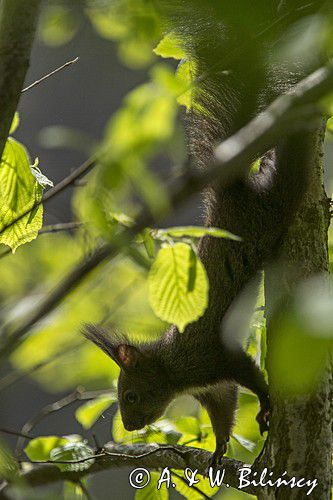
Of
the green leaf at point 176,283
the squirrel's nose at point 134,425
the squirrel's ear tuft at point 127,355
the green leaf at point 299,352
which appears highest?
the green leaf at point 299,352

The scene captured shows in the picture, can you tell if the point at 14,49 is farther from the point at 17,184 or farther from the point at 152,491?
the point at 152,491

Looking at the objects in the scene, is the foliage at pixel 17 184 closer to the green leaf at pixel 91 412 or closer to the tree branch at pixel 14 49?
the tree branch at pixel 14 49

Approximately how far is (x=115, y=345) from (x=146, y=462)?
0.68 meters

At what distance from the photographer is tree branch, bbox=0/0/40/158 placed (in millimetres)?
620

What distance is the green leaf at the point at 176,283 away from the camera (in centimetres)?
95

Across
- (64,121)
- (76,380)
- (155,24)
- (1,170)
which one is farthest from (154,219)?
(64,121)

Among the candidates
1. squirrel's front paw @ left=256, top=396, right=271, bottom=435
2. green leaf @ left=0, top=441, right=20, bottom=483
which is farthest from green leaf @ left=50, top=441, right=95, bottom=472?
green leaf @ left=0, top=441, right=20, bottom=483

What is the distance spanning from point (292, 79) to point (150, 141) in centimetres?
86

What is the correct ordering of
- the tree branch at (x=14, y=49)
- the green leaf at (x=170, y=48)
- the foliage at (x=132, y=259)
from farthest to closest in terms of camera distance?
the green leaf at (x=170, y=48), the tree branch at (x=14, y=49), the foliage at (x=132, y=259)

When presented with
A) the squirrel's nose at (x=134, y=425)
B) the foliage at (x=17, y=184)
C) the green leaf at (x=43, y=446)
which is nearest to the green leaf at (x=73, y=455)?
the green leaf at (x=43, y=446)

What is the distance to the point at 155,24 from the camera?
2.91 feet

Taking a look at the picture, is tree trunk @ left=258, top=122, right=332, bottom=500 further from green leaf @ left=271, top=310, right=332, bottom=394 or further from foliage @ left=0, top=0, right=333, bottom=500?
green leaf @ left=271, top=310, right=332, bottom=394

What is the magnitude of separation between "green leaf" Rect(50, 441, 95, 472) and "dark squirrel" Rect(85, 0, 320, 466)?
268 mm

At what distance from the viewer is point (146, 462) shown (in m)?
1.45
